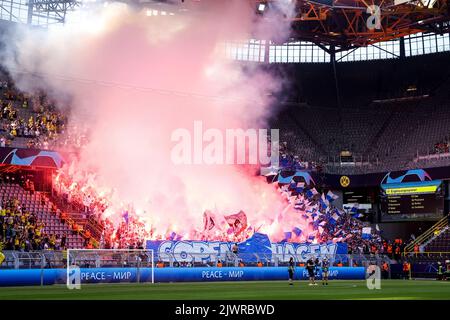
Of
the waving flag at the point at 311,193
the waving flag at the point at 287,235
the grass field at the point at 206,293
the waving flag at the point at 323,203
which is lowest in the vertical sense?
the grass field at the point at 206,293

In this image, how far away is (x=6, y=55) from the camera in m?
57.6

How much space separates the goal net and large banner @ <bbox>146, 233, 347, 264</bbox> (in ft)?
4.82

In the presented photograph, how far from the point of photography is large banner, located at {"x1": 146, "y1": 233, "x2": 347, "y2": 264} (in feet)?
146

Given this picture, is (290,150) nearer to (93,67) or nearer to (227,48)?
(227,48)

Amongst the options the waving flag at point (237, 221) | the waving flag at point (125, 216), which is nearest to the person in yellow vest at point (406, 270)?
the waving flag at point (237, 221)

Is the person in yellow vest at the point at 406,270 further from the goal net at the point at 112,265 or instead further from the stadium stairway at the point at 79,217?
the stadium stairway at the point at 79,217

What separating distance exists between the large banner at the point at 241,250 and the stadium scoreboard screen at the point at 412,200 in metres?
13.6

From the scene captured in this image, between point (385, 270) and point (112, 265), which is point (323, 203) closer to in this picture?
point (385, 270)

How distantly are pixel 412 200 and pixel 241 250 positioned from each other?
2290 centimetres

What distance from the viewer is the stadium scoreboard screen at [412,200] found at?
6278 cm

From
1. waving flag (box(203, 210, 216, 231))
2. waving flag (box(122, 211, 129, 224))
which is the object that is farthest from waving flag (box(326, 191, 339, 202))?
waving flag (box(122, 211, 129, 224))

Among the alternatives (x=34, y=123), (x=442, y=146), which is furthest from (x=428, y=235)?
(x=34, y=123)

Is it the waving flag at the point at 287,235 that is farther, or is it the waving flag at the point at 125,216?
the waving flag at the point at 287,235

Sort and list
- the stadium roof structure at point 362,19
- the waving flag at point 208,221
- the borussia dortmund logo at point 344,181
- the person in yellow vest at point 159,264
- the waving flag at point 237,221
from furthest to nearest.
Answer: the borussia dortmund logo at point 344,181 → the stadium roof structure at point 362,19 → the waving flag at point 237,221 → the waving flag at point 208,221 → the person in yellow vest at point 159,264
